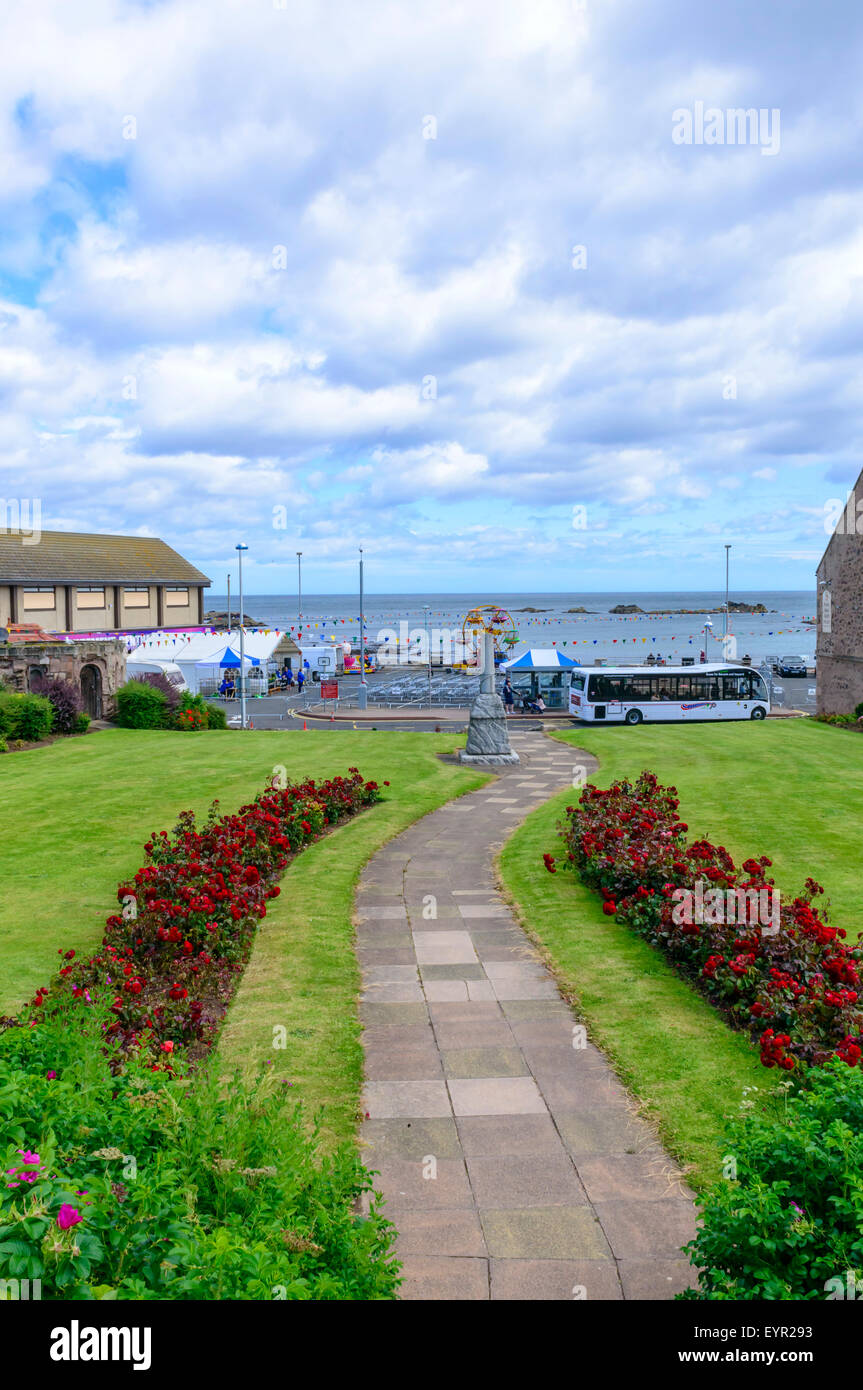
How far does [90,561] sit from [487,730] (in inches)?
1488

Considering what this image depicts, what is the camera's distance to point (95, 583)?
5297 centimetres

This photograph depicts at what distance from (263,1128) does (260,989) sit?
4298 millimetres

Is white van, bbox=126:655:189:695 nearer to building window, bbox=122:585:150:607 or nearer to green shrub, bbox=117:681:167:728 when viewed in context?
building window, bbox=122:585:150:607

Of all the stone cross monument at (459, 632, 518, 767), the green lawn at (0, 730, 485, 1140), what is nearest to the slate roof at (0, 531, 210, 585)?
the green lawn at (0, 730, 485, 1140)

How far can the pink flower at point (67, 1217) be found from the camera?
3641 millimetres

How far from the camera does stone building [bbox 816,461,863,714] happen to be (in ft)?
131

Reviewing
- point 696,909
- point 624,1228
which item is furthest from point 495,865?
point 624,1228

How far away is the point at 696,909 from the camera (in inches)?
397

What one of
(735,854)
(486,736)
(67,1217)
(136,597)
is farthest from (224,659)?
(67,1217)

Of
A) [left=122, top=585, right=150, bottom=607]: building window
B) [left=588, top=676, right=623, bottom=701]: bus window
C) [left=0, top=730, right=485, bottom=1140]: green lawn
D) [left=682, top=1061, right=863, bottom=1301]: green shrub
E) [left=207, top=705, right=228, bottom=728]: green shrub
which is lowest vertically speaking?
[left=0, top=730, right=485, bottom=1140]: green lawn

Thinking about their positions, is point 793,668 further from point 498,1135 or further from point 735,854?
point 498,1135

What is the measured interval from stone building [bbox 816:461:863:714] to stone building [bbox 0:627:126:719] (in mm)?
30350

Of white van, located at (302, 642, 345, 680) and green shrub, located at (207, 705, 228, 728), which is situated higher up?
white van, located at (302, 642, 345, 680)

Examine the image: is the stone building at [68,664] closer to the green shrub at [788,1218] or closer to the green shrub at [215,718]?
the green shrub at [215,718]
